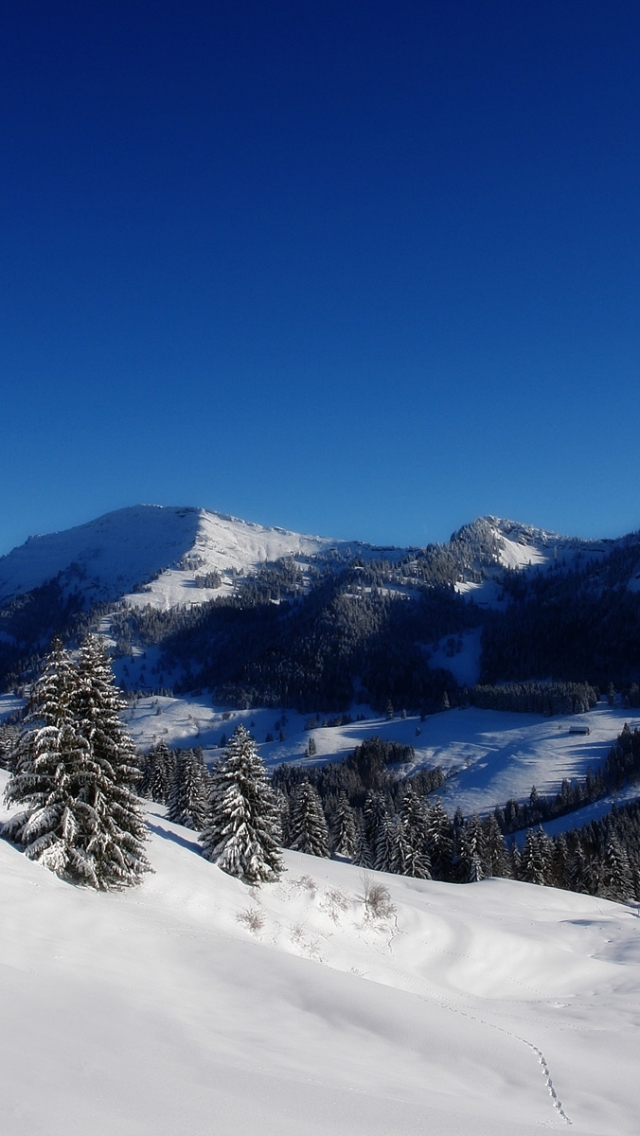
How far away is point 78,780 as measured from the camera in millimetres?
23969

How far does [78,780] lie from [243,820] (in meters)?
11.6

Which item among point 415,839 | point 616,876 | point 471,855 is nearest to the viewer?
point 415,839

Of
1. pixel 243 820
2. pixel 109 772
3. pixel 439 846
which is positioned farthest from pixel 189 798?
pixel 109 772

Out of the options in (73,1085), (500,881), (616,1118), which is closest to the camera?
(73,1085)

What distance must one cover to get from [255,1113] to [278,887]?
26381mm

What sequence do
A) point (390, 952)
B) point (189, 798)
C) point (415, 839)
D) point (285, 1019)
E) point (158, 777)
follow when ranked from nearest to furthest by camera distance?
point (285, 1019) < point (390, 952) < point (189, 798) < point (415, 839) < point (158, 777)

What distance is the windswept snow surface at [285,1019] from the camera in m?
7.24

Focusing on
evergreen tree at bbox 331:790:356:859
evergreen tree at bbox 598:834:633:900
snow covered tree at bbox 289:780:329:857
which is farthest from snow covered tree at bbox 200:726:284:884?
evergreen tree at bbox 598:834:633:900

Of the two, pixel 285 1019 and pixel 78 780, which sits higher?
pixel 78 780

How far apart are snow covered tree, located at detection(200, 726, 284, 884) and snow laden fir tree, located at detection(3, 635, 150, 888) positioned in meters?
7.82

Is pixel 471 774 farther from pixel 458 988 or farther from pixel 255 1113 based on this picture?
pixel 255 1113

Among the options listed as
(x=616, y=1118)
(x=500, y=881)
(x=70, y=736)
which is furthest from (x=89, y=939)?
(x=500, y=881)

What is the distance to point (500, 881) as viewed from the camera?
50.8 m

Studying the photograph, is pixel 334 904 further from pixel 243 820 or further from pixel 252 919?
pixel 243 820
